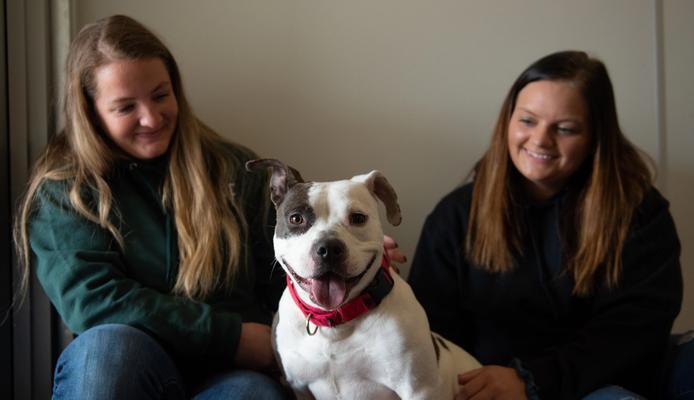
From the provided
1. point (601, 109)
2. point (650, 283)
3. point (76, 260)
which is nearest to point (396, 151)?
point (601, 109)

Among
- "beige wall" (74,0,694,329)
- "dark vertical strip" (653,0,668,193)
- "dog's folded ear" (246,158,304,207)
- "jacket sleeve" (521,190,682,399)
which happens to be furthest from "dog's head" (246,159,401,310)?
"dark vertical strip" (653,0,668,193)

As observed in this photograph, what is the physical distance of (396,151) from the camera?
7.72 feet

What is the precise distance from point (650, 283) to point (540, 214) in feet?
1.23

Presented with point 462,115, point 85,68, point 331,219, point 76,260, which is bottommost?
point 76,260

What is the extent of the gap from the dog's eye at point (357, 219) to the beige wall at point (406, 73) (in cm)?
92

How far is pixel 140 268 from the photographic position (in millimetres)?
1759

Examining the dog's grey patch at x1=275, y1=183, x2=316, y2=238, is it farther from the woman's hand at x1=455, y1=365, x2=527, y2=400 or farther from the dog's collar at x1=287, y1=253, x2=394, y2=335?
the woman's hand at x1=455, y1=365, x2=527, y2=400

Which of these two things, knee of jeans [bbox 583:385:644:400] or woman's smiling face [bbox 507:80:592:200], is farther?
woman's smiling face [bbox 507:80:592:200]

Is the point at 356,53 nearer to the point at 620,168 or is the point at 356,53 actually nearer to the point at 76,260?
the point at 620,168

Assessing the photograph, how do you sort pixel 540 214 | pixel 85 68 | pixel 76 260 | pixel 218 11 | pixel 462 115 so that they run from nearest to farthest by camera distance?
pixel 76 260 → pixel 85 68 → pixel 540 214 → pixel 218 11 → pixel 462 115

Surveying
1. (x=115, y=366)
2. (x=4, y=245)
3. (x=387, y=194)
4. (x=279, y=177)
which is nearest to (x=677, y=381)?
(x=387, y=194)

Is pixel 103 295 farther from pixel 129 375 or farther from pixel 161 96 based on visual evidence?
pixel 161 96

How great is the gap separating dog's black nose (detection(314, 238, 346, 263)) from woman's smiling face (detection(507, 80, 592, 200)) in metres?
0.83

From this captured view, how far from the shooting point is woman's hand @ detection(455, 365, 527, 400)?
5.32 ft
